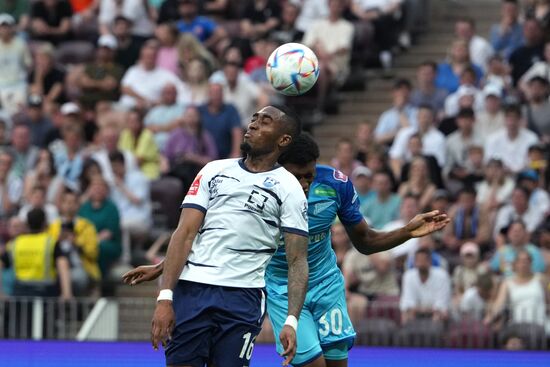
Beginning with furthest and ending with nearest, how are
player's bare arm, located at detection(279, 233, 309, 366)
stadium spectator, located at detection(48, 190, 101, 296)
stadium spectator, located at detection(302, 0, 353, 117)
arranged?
stadium spectator, located at detection(302, 0, 353, 117) < stadium spectator, located at detection(48, 190, 101, 296) < player's bare arm, located at detection(279, 233, 309, 366)

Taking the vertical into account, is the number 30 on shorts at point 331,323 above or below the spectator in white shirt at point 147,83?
below

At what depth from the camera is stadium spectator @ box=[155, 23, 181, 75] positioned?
1959cm

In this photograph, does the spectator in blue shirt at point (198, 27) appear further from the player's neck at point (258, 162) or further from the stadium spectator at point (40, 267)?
the player's neck at point (258, 162)

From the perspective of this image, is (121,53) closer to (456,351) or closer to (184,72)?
(184,72)

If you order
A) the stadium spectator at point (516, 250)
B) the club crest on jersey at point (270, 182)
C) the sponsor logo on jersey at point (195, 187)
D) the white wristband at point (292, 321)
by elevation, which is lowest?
the stadium spectator at point (516, 250)

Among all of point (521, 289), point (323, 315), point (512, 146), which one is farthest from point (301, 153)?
point (512, 146)

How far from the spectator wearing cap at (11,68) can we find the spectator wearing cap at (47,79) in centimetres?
17

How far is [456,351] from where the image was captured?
43.8ft

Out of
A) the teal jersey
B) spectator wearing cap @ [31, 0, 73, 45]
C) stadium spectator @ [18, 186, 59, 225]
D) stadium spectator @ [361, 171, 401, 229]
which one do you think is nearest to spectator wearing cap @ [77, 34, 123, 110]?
spectator wearing cap @ [31, 0, 73, 45]

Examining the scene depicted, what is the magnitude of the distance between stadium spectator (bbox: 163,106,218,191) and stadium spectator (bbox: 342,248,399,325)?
2.98 m

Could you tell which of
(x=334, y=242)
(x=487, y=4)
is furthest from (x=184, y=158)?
(x=487, y=4)

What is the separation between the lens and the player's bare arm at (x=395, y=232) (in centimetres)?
898

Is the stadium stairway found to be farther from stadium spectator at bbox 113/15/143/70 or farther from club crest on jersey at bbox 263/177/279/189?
club crest on jersey at bbox 263/177/279/189

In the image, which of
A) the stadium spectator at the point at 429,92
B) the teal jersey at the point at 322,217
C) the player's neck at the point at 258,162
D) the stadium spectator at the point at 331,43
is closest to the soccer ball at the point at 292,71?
the teal jersey at the point at 322,217
